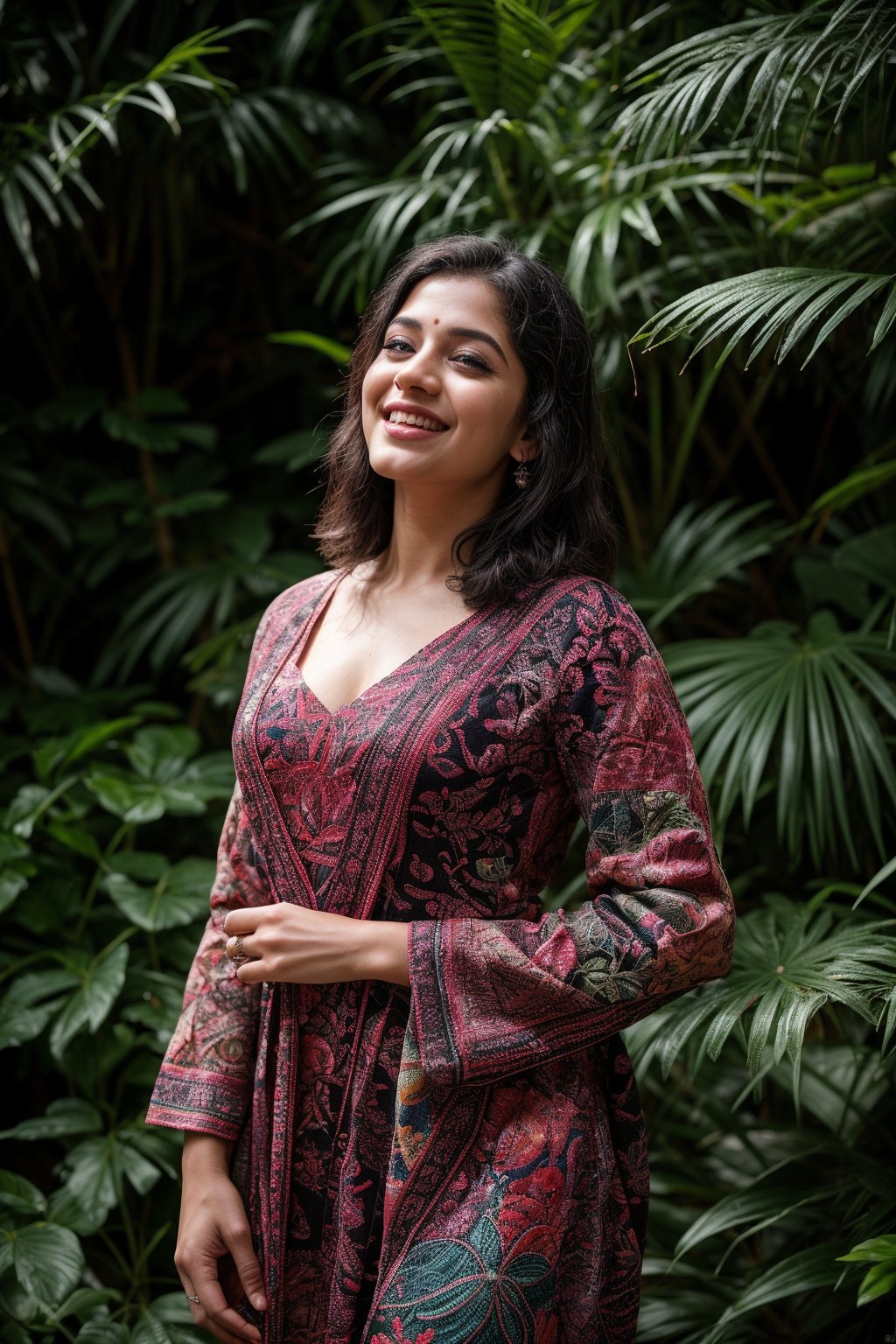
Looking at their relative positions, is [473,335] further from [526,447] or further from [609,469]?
[609,469]

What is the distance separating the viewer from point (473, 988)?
98 centimetres

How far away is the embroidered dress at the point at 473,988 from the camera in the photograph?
3.18 feet

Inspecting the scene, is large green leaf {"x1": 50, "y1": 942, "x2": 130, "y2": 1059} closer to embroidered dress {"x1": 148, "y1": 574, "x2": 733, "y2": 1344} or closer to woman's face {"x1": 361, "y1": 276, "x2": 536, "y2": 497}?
embroidered dress {"x1": 148, "y1": 574, "x2": 733, "y2": 1344}

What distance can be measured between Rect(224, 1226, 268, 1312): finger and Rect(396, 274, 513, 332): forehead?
2.80 ft

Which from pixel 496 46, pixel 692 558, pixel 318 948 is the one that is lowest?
pixel 318 948

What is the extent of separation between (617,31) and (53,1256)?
191 cm

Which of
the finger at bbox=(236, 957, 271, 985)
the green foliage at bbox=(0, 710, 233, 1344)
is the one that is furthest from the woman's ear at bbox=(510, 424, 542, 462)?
the green foliage at bbox=(0, 710, 233, 1344)

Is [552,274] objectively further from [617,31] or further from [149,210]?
[149,210]

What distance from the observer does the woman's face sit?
1.08 metres

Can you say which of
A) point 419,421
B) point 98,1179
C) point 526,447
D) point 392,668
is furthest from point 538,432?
point 98,1179

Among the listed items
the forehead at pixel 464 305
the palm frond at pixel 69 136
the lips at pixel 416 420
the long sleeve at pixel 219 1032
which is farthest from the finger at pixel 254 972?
the palm frond at pixel 69 136

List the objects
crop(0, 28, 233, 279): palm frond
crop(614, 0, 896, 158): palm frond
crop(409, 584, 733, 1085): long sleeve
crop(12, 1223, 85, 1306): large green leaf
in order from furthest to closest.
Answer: crop(0, 28, 233, 279): palm frond → crop(12, 1223, 85, 1306): large green leaf → crop(614, 0, 896, 158): palm frond → crop(409, 584, 733, 1085): long sleeve

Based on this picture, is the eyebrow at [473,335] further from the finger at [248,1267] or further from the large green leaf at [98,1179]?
the large green leaf at [98,1179]

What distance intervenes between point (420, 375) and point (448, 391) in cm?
3
